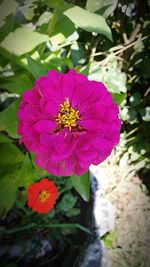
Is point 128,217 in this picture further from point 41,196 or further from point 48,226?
point 41,196

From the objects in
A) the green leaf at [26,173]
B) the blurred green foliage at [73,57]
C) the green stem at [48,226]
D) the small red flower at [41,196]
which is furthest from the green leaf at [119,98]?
the green stem at [48,226]

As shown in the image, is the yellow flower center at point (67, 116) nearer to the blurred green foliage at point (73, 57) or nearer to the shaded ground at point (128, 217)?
the blurred green foliage at point (73, 57)

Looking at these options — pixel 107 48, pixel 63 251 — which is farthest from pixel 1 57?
pixel 63 251

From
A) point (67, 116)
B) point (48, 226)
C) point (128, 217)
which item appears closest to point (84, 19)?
point (67, 116)

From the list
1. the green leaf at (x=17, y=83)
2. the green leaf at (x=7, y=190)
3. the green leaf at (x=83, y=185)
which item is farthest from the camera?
the green leaf at (x=7, y=190)

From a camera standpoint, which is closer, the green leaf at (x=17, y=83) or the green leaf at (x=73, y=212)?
the green leaf at (x=17, y=83)

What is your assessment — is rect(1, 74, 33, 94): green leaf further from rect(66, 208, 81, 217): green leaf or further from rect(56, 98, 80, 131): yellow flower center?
rect(66, 208, 81, 217): green leaf
